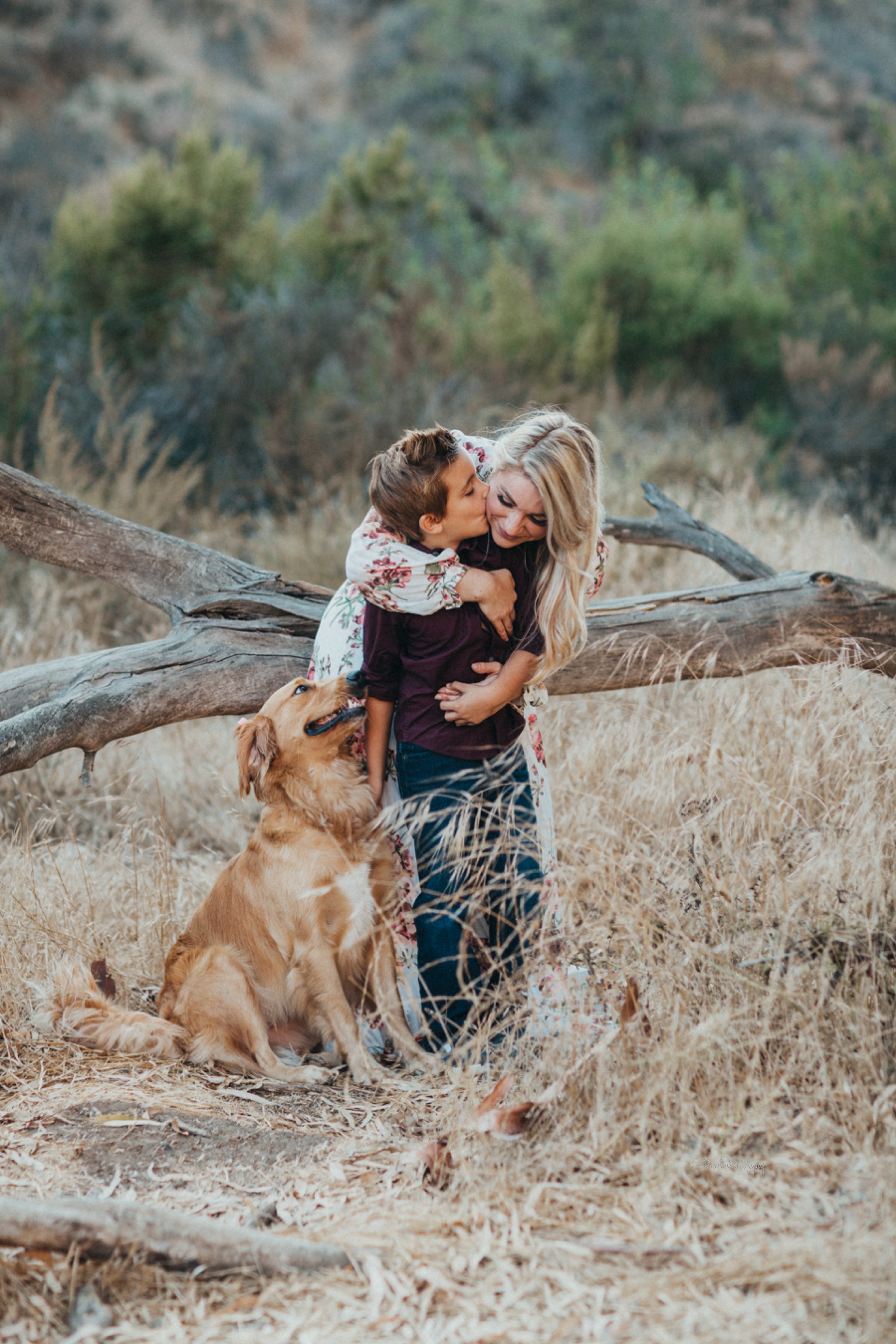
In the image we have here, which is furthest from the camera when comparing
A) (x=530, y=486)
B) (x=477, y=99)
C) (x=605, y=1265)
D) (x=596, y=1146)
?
(x=477, y=99)

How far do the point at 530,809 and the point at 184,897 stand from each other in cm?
174

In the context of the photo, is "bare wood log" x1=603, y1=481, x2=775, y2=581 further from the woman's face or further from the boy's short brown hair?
the boy's short brown hair

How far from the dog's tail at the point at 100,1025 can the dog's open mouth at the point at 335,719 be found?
1.04m

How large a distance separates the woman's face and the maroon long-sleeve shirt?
0.11 metres

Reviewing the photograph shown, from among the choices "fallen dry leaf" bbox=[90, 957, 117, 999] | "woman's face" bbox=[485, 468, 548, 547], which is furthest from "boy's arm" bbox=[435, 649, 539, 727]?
"fallen dry leaf" bbox=[90, 957, 117, 999]

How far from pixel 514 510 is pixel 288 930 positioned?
153 centimetres

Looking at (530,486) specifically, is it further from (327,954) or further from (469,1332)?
(469,1332)

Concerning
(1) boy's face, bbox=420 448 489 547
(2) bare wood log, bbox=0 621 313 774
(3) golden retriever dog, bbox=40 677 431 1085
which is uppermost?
(1) boy's face, bbox=420 448 489 547

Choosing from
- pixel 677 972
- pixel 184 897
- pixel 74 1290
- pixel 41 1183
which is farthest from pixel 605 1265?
pixel 184 897

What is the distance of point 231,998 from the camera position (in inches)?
139

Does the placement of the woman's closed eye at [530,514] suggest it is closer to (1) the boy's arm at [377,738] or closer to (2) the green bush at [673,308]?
(1) the boy's arm at [377,738]

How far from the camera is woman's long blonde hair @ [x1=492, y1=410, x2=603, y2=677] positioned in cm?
332

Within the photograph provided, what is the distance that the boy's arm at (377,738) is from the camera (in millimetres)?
3576

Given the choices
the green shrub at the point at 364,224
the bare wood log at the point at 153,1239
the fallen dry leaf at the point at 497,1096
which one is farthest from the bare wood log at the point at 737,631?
the green shrub at the point at 364,224
